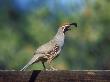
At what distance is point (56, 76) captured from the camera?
3459mm

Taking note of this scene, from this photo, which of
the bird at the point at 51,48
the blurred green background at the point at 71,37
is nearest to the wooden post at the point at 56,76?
the bird at the point at 51,48

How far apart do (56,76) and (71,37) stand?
1008cm

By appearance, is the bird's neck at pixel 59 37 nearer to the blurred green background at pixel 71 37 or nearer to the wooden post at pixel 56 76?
the wooden post at pixel 56 76

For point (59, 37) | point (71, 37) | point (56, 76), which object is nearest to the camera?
point (56, 76)

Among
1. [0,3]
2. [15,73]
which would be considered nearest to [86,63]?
[0,3]

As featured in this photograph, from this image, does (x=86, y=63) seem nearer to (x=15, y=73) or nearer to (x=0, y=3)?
(x=0, y=3)

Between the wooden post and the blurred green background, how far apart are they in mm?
8269

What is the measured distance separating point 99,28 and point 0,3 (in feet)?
19.0

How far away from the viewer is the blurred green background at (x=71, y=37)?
12656mm

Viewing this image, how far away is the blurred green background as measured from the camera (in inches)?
Result: 498

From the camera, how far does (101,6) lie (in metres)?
12.7

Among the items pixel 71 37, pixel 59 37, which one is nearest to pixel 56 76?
pixel 59 37

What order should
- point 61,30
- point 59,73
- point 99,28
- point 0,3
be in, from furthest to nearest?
point 0,3 → point 99,28 → point 61,30 → point 59,73

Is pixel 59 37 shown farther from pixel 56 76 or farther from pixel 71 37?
pixel 71 37
